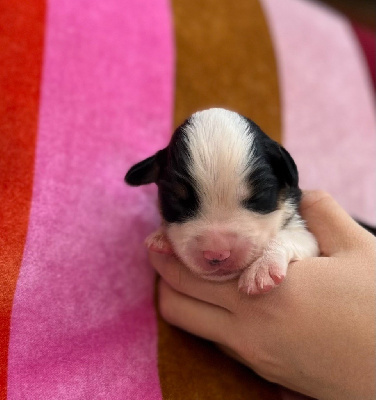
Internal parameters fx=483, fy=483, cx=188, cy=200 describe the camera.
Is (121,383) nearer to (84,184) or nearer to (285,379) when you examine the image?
(285,379)

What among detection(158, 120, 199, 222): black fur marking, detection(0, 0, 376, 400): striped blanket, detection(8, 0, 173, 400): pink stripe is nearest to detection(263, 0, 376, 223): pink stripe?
detection(0, 0, 376, 400): striped blanket

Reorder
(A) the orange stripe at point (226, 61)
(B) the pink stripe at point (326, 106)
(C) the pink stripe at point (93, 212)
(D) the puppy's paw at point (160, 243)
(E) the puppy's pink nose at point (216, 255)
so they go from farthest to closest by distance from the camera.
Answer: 1. (B) the pink stripe at point (326, 106)
2. (A) the orange stripe at point (226, 61)
3. (D) the puppy's paw at point (160, 243)
4. (C) the pink stripe at point (93, 212)
5. (E) the puppy's pink nose at point (216, 255)

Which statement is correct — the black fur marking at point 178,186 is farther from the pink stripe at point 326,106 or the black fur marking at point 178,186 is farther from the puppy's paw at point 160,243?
the pink stripe at point 326,106

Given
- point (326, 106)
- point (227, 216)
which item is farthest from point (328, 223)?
point (326, 106)

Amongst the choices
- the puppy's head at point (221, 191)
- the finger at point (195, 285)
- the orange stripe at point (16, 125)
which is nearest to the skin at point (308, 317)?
the finger at point (195, 285)

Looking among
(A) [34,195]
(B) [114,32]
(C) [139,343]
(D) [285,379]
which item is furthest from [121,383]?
(B) [114,32]
